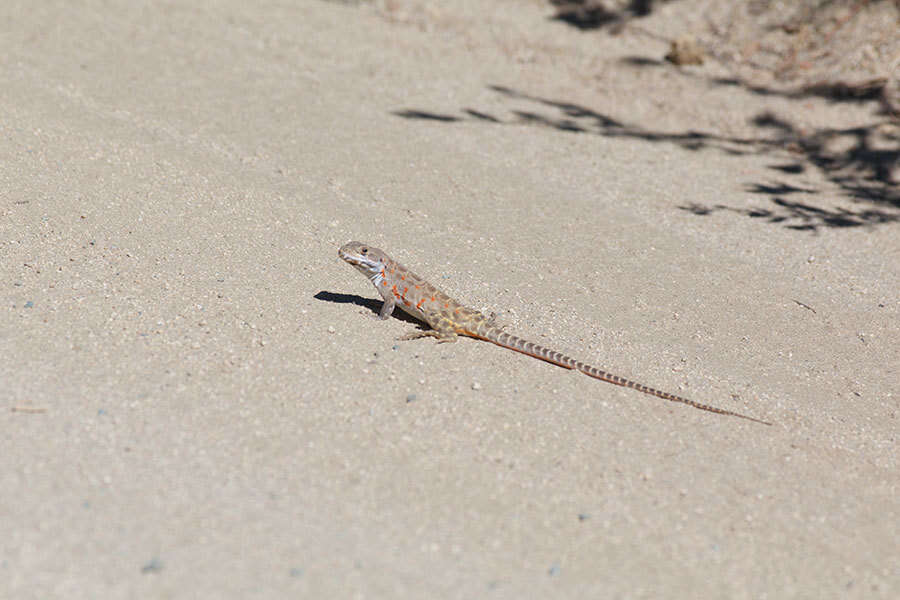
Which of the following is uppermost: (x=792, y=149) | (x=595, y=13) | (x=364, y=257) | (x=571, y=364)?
(x=595, y=13)

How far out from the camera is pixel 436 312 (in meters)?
7.03

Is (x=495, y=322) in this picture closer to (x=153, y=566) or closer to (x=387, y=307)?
(x=387, y=307)

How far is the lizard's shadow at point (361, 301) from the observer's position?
7.34 meters

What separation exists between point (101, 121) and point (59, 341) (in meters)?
4.97

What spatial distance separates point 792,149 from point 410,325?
23.5ft

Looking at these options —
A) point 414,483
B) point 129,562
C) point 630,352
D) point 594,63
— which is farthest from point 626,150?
point 129,562

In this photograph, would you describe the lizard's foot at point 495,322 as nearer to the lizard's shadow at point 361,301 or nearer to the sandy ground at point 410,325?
the sandy ground at point 410,325

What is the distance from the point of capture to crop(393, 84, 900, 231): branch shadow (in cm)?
1019

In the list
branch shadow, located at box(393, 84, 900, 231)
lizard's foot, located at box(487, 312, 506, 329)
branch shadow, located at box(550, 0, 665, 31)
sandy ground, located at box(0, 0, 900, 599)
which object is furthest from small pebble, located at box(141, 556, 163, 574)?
branch shadow, located at box(550, 0, 665, 31)

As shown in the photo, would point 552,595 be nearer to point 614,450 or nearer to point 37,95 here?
point 614,450

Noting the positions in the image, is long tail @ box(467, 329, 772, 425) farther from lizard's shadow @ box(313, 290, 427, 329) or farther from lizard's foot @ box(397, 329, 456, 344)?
lizard's shadow @ box(313, 290, 427, 329)

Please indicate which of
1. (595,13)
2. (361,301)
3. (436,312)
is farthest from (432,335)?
(595,13)

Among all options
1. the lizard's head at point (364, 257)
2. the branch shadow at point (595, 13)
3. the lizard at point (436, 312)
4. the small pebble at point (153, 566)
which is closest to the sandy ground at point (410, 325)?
the small pebble at point (153, 566)

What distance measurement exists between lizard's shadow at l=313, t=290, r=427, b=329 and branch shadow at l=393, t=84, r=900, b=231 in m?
4.45
